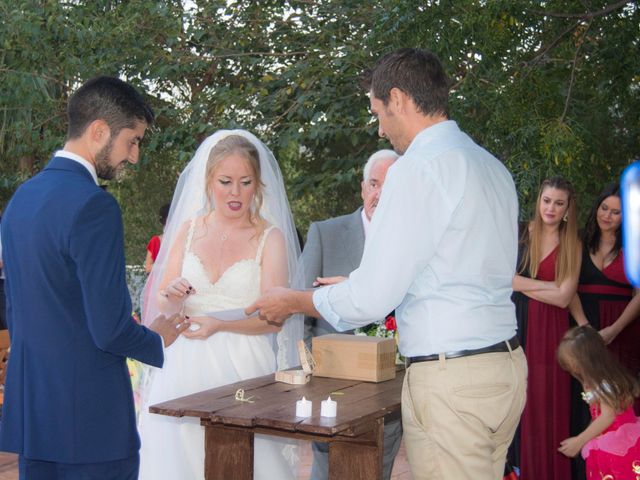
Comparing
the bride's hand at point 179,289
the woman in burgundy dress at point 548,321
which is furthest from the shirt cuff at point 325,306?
the woman in burgundy dress at point 548,321

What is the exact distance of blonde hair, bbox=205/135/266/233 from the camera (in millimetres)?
4234

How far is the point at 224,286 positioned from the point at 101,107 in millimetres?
1532

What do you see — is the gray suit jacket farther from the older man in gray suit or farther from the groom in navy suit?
the groom in navy suit

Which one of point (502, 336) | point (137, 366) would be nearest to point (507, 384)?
point (502, 336)

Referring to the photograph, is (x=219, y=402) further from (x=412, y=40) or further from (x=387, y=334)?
(x=412, y=40)

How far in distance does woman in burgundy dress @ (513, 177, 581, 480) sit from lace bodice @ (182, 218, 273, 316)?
2127 mm

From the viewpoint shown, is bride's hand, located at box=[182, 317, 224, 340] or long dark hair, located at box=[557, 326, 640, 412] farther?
long dark hair, located at box=[557, 326, 640, 412]

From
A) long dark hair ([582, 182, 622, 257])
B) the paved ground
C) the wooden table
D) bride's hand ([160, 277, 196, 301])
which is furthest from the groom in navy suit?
long dark hair ([582, 182, 622, 257])

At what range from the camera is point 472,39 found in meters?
6.47

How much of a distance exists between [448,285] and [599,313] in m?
3.34

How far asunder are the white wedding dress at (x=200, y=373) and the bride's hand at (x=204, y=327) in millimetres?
61

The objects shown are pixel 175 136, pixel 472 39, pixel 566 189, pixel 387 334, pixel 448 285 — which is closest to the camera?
pixel 448 285

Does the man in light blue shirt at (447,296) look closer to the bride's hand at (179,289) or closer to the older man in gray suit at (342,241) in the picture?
the bride's hand at (179,289)

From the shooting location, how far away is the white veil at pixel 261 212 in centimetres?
433
